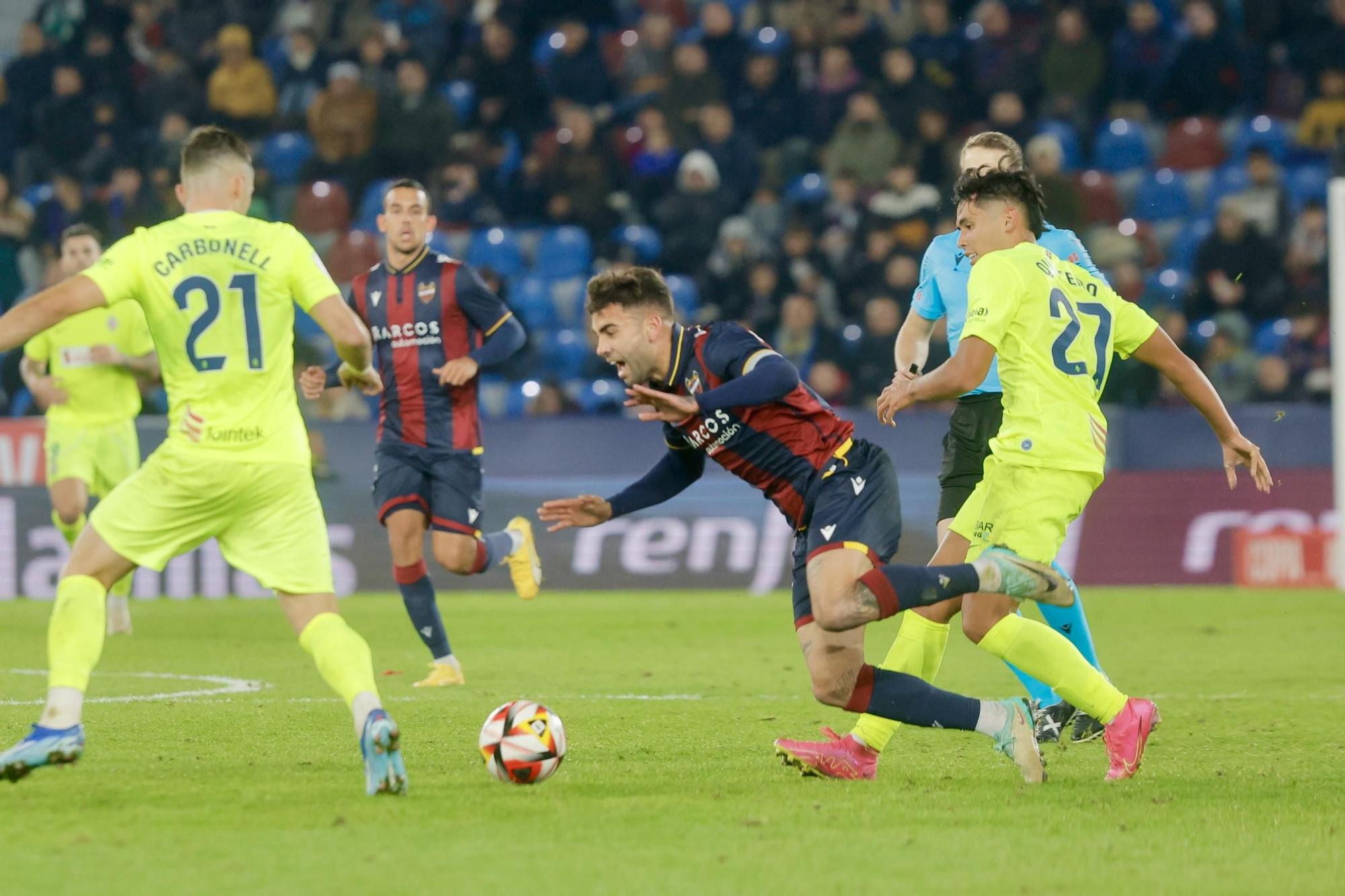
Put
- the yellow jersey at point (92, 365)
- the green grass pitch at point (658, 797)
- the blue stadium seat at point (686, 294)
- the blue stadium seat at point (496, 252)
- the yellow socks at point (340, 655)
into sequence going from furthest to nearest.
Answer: the blue stadium seat at point (496, 252) < the blue stadium seat at point (686, 294) < the yellow jersey at point (92, 365) < the yellow socks at point (340, 655) < the green grass pitch at point (658, 797)

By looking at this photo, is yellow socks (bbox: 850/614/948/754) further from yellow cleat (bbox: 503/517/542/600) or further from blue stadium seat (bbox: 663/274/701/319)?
blue stadium seat (bbox: 663/274/701/319)

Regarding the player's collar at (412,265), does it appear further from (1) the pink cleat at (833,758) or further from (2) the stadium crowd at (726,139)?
(2) the stadium crowd at (726,139)

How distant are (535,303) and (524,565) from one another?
25.7ft

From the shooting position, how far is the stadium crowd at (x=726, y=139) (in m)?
16.7

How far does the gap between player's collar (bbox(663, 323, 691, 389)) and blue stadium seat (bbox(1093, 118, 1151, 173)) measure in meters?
13.4

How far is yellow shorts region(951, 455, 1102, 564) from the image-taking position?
584 centimetres

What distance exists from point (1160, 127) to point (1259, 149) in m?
1.71

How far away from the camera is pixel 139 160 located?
60.8 ft

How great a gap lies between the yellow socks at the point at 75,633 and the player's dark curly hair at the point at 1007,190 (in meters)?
3.03

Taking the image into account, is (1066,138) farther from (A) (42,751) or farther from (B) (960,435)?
(A) (42,751)

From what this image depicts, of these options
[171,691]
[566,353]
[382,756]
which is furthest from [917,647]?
[566,353]

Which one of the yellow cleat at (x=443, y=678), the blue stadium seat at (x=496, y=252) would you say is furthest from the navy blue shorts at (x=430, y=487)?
the blue stadium seat at (x=496, y=252)

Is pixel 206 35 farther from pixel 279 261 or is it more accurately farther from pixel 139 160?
pixel 279 261

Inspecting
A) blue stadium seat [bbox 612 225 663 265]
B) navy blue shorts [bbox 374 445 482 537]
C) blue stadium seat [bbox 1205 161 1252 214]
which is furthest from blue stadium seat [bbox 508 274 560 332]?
navy blue shorts [bbox 374 445 482 537]
